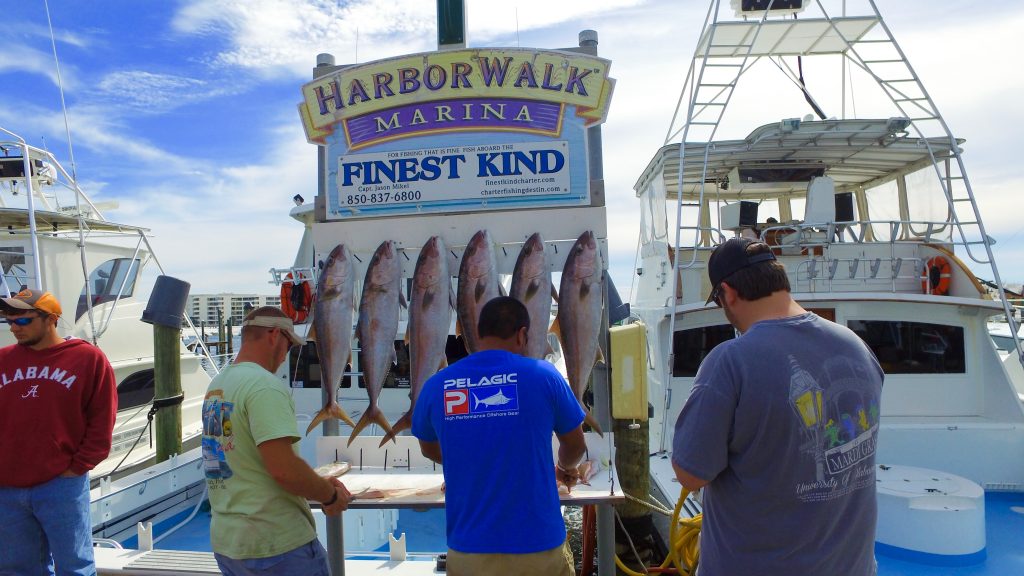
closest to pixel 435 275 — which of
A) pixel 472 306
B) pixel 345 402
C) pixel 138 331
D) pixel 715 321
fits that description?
pixel 472 306

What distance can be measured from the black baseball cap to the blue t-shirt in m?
0.68

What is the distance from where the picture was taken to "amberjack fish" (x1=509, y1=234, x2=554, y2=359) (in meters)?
2.99

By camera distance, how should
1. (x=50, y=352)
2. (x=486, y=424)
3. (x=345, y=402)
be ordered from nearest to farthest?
1. (x=486, y=424)
2. (x=50, y=352)
3. (x=345, y=402)

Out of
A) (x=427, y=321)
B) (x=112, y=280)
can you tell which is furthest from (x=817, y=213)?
(x=112, y=280)

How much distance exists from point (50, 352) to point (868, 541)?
12.7 ft

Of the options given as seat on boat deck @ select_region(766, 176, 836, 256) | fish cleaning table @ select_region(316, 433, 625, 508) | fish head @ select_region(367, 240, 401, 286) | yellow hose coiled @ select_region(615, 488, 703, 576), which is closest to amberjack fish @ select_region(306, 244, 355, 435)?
fish head @ select_region(367, 240, 401, 286)

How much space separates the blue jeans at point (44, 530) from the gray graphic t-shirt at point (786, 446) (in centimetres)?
317

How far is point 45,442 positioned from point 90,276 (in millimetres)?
8399

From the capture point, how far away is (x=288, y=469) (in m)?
2.28

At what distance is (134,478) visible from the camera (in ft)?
24.3

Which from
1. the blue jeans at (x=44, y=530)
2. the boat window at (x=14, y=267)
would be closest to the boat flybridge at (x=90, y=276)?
the boat window at (x=14, y=267)

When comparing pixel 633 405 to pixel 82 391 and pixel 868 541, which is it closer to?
pixel 868 541

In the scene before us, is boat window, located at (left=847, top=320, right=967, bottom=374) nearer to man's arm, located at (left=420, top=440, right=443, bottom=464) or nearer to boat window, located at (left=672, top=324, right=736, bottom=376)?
boat window, located at (left=672, top=324, right=736, bottom=376)

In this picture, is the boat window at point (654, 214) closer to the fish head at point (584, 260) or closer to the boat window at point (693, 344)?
the boat window at point (693, 344)
